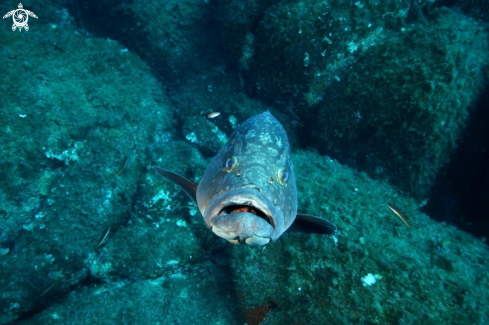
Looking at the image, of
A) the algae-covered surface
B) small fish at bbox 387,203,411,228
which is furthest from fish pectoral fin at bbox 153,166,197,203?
small fish at bbox 387,203,411,228

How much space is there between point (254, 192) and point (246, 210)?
0.25m

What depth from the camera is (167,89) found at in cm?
900

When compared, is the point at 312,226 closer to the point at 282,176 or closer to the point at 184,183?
the point at 282,176

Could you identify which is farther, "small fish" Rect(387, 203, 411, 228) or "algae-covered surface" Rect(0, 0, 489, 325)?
"small fish" Rect(387, 203, 411, 228)

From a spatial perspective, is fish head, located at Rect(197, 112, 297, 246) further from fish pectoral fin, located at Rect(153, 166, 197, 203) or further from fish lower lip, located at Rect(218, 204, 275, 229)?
fish pectoral fin, located at Rect(153, 166, 197, 203)

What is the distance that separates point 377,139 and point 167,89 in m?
7.22

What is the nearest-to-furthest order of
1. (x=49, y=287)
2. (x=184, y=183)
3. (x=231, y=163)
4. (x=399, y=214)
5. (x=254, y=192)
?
(x=254, y=192) < (x=231, y=163) < (x=184, y=183) < (x=399, y=214) < (x=49, y=287)

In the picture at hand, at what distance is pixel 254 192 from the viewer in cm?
215

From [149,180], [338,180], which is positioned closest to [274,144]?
[338,180]

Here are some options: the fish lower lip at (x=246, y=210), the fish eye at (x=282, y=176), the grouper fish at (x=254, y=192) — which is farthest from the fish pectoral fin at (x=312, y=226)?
the fish lower lip at (x=246, y=210)

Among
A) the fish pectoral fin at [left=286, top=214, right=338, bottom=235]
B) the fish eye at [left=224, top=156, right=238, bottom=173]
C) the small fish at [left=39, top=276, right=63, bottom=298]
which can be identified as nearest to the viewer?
the fish eye at [left=224, top=156, right=238, bottom=173]

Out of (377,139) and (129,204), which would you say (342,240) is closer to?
(377,139)

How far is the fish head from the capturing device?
202 cm

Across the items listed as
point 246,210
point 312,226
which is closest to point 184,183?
point 246,210
